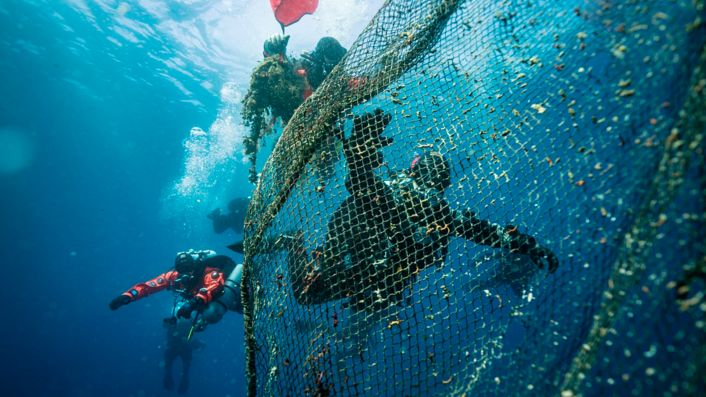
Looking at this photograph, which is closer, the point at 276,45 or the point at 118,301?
the point at 276,45

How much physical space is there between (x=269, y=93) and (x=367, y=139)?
281 centimetres

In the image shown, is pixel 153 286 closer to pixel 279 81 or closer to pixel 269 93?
pixel 269 93

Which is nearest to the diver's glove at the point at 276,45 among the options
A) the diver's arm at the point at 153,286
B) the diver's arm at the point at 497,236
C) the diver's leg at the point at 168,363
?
the diver's arm at the point at 497,236

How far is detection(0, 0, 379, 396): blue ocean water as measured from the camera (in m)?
19.5

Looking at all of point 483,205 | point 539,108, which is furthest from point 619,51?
point 483,205

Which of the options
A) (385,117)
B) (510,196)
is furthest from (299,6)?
(510,196)

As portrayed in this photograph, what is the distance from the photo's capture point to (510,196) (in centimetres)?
201

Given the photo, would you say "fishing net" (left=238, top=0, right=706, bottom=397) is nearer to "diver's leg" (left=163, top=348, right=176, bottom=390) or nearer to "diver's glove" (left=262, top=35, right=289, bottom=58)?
"diver's glove" (left=262, top=35, right=289, bottom=58)

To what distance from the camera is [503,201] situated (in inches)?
75.9

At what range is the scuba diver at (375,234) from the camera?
7.26 feet

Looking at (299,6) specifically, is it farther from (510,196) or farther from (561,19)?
(510,196)

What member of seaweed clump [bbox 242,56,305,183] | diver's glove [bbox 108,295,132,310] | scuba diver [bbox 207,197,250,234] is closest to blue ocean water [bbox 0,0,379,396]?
scuba diver [bbox 207,197,250,234]

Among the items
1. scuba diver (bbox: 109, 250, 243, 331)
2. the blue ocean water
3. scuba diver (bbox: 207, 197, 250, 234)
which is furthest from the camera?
the blue ocean water

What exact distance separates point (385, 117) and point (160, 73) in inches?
1192
